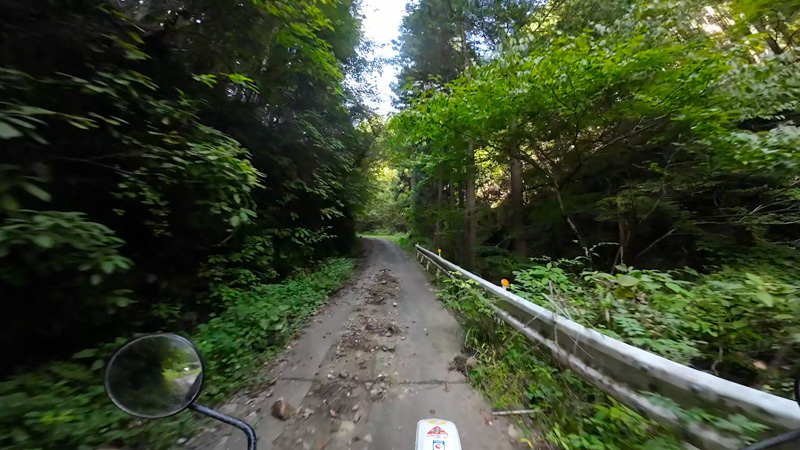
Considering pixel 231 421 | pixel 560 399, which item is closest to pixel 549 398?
pixel 560 399

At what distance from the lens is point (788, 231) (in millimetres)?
5113

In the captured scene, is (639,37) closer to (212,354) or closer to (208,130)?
(208,130)

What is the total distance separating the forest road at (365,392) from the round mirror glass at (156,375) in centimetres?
97

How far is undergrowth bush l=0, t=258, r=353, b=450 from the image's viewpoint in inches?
68.4

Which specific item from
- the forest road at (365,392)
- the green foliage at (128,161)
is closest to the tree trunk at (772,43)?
the forest road at (365,392)

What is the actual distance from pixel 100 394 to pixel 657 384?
3.76 metres

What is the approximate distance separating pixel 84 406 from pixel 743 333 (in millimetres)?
4800

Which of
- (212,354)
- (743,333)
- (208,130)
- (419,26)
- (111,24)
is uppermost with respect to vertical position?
(419,26)

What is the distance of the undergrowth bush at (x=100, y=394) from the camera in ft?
5.70

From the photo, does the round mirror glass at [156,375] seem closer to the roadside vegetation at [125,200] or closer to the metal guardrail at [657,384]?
the roadside vegetation at [125,200]

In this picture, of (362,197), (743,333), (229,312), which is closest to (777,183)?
(743,333)

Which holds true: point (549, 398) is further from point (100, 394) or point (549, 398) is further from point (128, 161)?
point (128, 161)

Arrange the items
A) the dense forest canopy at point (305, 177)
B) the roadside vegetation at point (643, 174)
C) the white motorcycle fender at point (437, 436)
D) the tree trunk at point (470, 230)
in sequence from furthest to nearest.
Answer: the tree trunk at point (470, 230) < the roadside vegetation at point (643, 174) < the dense forest canopy at point (305, 177) < the white motorcycle fender at point (437, 436)

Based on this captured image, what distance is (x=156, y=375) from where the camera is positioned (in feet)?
5.34
